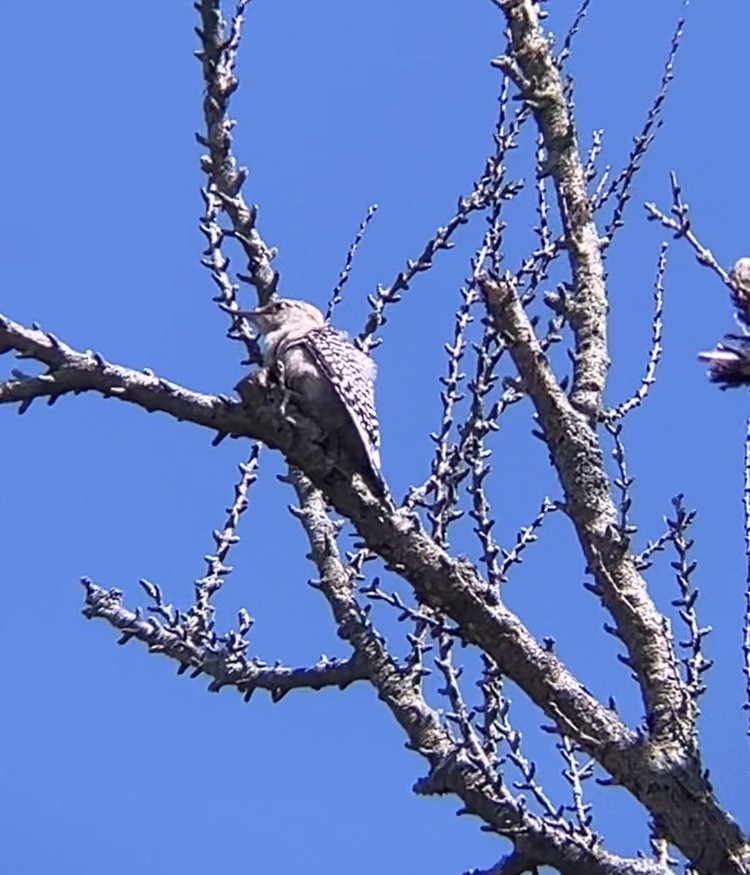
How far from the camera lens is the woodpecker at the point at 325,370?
16.2 feet

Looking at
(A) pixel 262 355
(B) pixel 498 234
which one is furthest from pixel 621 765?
(B) pixel 498 234

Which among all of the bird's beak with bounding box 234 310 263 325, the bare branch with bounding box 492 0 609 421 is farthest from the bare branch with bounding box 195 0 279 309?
the bare branch with bounding box 492 0 609 421

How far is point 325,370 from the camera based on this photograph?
5.41 metres

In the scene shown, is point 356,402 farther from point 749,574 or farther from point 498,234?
point 749,574

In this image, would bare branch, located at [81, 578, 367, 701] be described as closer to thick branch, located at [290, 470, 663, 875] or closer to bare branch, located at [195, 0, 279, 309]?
thick branch, located at [290, 470, 663, 875]

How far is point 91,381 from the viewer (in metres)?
3.68

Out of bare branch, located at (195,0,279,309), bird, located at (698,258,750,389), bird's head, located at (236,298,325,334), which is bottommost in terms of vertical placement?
bird, located at (698,258,750,389)

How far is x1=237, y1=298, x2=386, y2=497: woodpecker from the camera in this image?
495 cm

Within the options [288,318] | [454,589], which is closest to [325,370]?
[288,318]

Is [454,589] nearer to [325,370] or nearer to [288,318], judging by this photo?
[325,370]

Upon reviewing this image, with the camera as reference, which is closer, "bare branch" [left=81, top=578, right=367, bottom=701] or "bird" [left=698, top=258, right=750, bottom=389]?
"bird" [left=698, top=258, right=750, bottom=389]

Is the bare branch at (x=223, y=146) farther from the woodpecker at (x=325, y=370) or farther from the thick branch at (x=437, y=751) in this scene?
the thick branch at (x=437, y=751)

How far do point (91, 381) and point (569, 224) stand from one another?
1661 millimetres

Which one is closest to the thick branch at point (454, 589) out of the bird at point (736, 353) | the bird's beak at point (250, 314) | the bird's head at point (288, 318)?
the bird's beak at point (250, 314)
